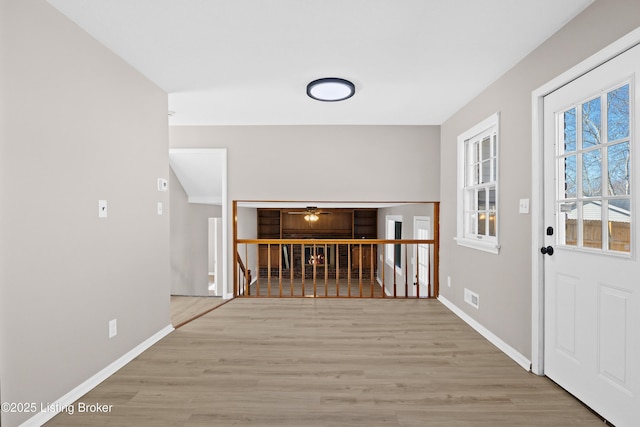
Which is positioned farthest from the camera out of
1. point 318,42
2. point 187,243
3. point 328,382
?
point 187,243

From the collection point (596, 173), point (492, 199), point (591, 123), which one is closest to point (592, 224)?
point (596, 173)

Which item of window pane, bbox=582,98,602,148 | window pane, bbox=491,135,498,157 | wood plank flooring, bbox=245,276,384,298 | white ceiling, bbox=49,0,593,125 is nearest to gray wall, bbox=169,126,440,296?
white ceiling, bbox=49,0,593,125

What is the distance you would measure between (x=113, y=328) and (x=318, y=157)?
10.0ft

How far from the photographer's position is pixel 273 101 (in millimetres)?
→ 3674

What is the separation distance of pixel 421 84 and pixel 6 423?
3.59 m

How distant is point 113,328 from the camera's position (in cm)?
251

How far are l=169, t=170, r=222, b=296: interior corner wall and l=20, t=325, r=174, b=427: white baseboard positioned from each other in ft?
8.46

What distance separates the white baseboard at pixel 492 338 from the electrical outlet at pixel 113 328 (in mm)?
2952

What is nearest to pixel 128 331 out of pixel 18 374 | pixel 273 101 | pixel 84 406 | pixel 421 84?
pixel 84 406

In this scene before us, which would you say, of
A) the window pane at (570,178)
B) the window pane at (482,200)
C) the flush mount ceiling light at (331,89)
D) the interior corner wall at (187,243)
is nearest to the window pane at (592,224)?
the window pane at (570,178)

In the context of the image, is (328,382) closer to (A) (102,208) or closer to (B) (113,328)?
(B) (113,328)

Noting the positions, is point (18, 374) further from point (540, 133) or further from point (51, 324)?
point (540, 133)

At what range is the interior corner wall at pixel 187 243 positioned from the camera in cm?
549

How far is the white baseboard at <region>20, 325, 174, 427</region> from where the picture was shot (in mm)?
1865
